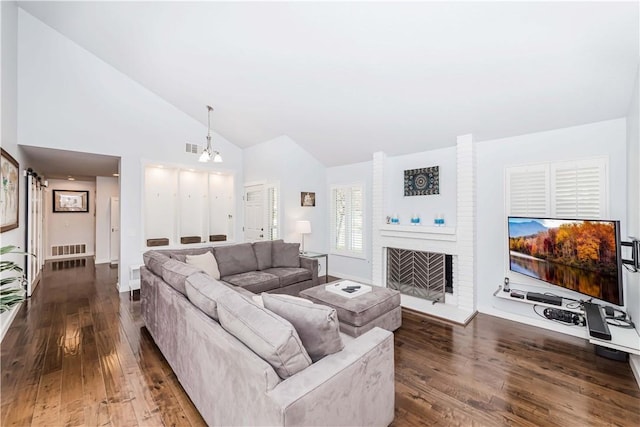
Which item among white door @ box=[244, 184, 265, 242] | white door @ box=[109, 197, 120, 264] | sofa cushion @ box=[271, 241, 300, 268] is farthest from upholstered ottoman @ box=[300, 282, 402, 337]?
white door @ box=[109, 197, 120, 264]

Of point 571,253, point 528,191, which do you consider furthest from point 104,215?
point 571,253

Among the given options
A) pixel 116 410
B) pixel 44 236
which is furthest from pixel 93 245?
pixel 116 410

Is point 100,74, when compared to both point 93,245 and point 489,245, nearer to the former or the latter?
point 93,245

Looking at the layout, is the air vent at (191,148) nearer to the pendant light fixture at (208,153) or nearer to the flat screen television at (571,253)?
the pendant light fixture at (208,153)

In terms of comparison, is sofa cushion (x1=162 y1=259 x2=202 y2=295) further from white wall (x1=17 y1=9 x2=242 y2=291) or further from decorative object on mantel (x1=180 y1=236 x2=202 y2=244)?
decorative object on mantel (x1=180 y1=236 x2=202 y2=244)

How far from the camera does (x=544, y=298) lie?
3.18m

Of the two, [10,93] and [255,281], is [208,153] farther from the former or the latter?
[10,93]

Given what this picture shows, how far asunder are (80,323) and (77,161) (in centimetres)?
351

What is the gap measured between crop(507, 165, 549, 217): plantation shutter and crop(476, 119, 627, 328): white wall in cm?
10

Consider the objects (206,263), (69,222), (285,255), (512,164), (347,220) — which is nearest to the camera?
(512,164)

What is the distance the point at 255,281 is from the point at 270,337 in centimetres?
263

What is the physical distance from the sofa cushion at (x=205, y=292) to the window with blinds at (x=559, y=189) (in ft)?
12.1

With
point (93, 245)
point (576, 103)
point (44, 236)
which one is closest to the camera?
point (576, 103)

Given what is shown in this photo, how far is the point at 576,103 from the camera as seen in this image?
2898 millimetres
